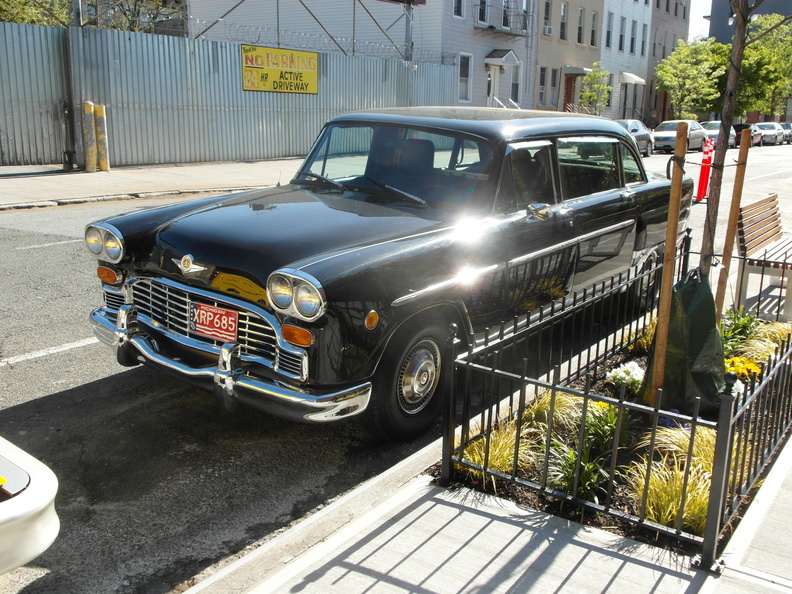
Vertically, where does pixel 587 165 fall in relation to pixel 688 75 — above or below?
below

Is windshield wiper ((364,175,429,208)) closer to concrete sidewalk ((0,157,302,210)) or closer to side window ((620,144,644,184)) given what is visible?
side window ((620,144,644,184))

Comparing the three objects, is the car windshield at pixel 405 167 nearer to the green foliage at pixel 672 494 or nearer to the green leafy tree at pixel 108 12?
the green foliage at pixel 672 494

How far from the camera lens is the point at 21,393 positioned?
493 cm

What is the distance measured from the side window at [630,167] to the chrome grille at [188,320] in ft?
12.8

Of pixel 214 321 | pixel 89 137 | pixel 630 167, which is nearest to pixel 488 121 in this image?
pixel 630 167

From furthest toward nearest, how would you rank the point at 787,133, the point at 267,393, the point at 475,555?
the point at 787,133, the point at 267,393, the point at 475,555

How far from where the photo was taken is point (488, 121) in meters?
5.18

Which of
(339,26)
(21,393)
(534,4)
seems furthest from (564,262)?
(534,4)

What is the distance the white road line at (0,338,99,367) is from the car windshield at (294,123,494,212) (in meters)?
2.09

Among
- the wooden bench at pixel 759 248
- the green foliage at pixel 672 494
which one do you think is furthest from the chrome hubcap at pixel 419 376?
the wooden bench at pixel 759 248

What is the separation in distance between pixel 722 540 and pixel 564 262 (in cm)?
253

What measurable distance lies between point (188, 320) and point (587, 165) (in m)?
3.32

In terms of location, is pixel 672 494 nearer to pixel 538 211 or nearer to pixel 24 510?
pixel 538 211

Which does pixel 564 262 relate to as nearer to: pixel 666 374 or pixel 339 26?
pixel 666 374
